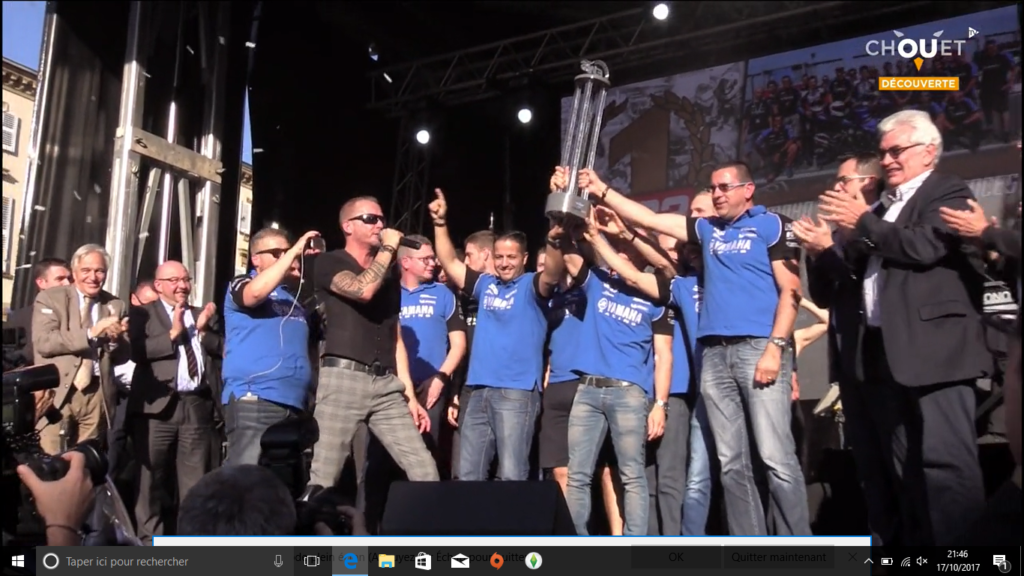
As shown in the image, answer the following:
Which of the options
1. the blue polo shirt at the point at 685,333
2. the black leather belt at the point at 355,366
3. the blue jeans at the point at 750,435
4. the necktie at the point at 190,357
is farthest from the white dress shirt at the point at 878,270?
the necktie at the point at 190,357

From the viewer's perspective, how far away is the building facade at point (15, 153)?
4.81 meters

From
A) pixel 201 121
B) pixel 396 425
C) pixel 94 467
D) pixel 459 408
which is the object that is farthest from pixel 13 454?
pixel 201 121

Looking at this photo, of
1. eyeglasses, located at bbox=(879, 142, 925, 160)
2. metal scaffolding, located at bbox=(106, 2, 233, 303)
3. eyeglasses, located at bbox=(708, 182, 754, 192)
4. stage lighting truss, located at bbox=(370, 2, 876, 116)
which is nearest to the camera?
eyeglasses, located at bbox=(879, 142, 925, 160)

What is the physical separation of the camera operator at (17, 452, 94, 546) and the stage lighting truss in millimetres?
4911

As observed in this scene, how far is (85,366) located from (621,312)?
2411 millimetres

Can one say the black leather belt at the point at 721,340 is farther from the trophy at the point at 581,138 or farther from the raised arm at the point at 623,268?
the trophy at the point at 581,138

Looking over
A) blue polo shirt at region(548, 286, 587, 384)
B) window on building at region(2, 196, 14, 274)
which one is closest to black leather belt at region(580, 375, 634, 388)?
blue polo shirt at region(548, 286, 587, 384)

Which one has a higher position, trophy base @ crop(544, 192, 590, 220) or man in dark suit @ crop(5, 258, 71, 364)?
trophy base @ crop(544, 192, 590, 220)

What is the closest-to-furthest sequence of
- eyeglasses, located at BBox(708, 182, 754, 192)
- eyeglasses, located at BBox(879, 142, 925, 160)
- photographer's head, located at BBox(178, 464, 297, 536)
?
photographer's head, located at BBox(178, 464, 297, 536) < eyeglasses, located at BBox(879, 142, 925, 160) < eyeglasses, located at BBox(708, 182, 754, 192)

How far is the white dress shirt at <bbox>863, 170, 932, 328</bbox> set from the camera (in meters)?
2.93

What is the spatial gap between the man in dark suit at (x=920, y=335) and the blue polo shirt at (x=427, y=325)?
2.03 meters

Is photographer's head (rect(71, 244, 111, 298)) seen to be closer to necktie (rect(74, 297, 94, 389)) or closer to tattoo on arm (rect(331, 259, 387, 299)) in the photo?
necktie (rect(74, 297, 94, 389))

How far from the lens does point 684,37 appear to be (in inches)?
245

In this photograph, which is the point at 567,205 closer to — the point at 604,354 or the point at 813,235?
the point at 604,354
